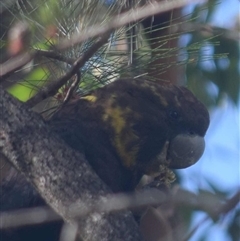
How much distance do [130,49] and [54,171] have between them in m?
0.66

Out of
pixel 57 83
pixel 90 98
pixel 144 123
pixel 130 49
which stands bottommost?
pixel 144 123

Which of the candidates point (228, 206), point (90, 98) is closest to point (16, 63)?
point (228, 206)

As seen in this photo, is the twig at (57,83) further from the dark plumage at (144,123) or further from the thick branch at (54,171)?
the dark plumage at (144,123)

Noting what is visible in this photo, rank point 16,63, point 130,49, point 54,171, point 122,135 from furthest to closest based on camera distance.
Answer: point 122,135 < point 130,49 < point 54,171 < point 16,63

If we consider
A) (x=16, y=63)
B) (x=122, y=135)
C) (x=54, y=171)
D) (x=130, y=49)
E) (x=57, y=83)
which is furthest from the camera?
(x=122, y=135)

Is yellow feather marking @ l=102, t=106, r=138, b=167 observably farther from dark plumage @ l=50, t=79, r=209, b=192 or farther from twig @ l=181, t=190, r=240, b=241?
twig @ l=181, t=190, r=240, b=241

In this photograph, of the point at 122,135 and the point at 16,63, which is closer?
the point at 16,63

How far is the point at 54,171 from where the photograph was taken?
2029 mm

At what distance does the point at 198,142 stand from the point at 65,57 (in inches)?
34.8

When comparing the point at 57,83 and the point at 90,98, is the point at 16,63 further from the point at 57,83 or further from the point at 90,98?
the point at 90,98

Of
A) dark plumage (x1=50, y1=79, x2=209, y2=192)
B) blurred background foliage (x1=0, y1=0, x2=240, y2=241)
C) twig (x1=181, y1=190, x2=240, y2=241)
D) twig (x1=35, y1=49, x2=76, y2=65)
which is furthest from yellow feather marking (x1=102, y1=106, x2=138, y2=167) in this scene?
twig (x1=181, y1=190, x2=240, y2=241)

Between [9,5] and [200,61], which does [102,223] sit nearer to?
[9,5]

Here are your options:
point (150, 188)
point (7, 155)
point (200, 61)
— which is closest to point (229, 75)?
point (200, 61)

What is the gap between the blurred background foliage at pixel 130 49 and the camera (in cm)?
213
